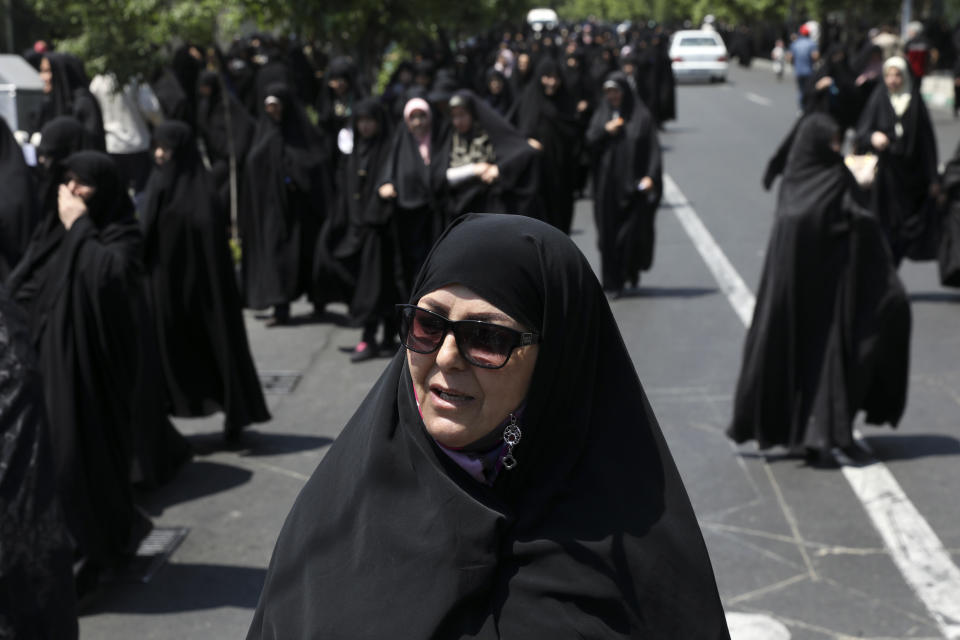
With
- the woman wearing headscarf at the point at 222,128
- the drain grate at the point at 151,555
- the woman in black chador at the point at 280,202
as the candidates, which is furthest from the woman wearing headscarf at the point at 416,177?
the drain grate at the point at 151,555

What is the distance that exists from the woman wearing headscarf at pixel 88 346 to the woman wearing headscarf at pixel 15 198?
64.0 inches

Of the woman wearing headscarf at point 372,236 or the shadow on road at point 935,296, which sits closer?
the woman wearing headscarf at point 372,236

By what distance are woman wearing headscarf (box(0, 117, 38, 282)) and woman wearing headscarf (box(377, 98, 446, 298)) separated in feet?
8.42

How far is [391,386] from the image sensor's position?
107 inches

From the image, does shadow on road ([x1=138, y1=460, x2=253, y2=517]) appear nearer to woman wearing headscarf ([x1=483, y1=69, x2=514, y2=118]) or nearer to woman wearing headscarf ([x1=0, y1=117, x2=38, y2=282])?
woman wearing headscarf ([x1=0, y1=117, x2=38, y2=282])

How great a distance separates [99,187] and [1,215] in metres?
1.92

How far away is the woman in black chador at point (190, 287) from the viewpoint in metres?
7.85

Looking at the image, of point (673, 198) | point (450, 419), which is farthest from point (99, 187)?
point (673, 198)

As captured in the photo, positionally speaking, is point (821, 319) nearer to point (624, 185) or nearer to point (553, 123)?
point (624, 185)

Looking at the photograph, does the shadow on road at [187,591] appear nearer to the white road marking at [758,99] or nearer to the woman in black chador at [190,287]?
the woman in black chador at [190,287]

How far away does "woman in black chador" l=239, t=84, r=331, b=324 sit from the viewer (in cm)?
1112

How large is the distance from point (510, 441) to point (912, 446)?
5289mm

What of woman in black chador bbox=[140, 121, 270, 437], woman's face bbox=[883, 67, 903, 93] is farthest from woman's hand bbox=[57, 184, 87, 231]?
woman's face bbox=[883, 67, 903, 93]

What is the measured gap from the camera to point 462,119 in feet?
31.0
